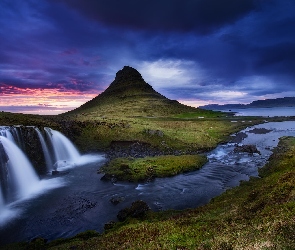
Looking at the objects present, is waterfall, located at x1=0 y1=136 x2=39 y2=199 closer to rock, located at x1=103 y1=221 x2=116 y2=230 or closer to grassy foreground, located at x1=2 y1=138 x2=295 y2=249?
rock, located at x1=103 y1=221 x2=116 y2=230

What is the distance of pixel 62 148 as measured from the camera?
50.4 meters

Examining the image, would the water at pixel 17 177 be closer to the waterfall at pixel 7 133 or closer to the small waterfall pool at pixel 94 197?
the waterfall at pixel 7 133

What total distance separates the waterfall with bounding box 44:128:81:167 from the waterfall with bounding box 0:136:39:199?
785cm

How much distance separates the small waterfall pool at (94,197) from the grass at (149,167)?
1453 millimetres

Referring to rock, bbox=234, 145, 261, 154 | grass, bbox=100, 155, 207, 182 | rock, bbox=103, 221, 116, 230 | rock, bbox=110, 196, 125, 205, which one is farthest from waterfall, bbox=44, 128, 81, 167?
rock, bbox=234, 145, 261, 154

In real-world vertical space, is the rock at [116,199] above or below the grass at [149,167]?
below

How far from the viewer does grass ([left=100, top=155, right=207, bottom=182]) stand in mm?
35938

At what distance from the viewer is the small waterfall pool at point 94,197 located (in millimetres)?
22297

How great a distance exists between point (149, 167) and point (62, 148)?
20.6 m

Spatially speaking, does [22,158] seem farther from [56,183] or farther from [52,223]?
[52,223]

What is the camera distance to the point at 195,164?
41.7 metres

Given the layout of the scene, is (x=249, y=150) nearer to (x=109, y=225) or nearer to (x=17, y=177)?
(x=109, y=225)

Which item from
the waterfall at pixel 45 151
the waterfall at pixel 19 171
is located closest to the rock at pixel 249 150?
the waterfall at pixel 45 151

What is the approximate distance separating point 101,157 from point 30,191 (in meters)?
19.0
